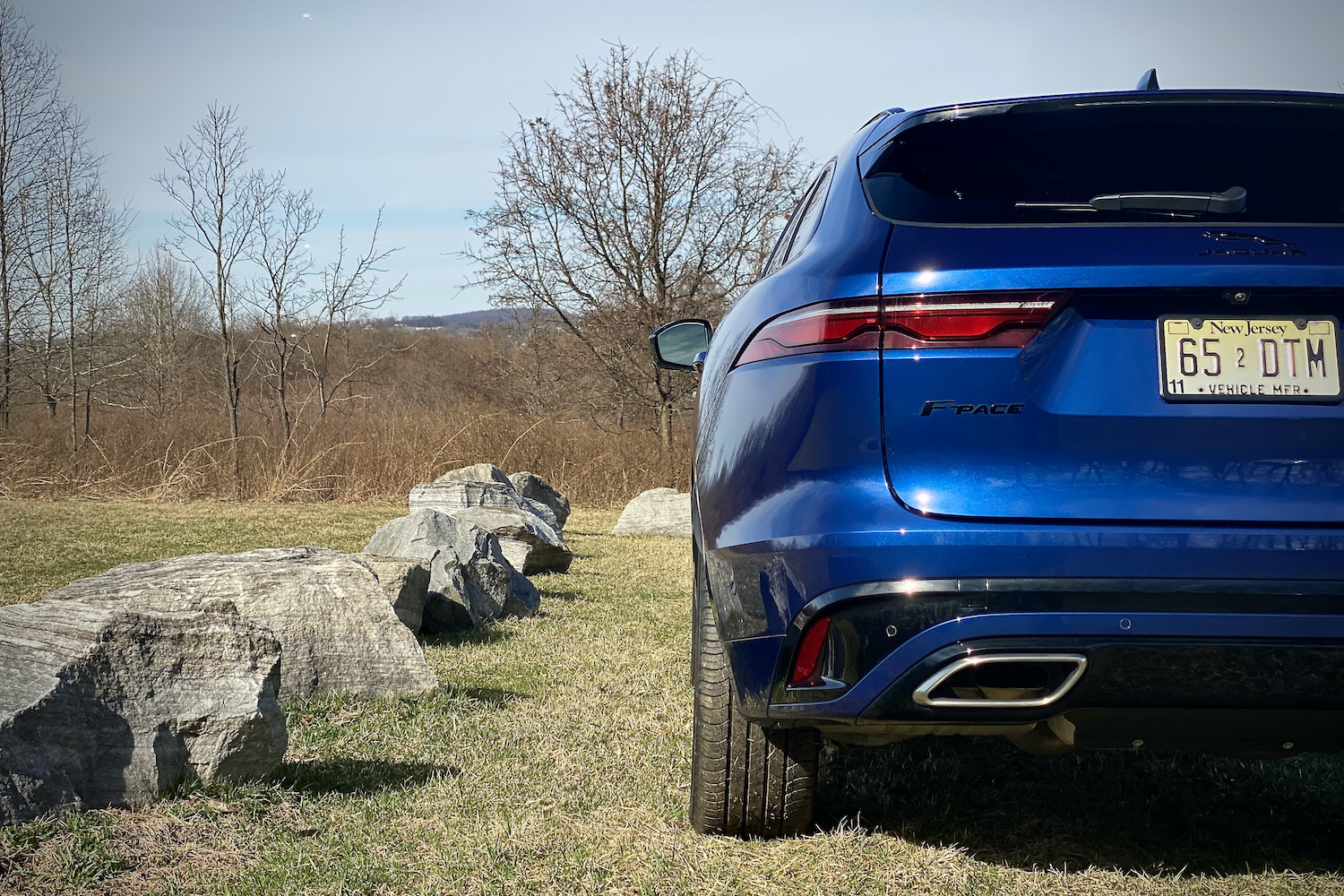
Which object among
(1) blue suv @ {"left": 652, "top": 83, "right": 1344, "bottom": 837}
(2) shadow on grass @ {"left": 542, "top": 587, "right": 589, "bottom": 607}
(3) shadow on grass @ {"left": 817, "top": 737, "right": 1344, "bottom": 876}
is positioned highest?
(1) blue suv @ {"left": 652, "top": 83, "right": 1344, "bottom": 837}

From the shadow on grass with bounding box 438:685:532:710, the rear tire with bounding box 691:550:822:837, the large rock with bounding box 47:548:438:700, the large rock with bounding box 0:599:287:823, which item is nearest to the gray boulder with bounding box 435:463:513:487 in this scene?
the large rock with bounding box 47:548:438:700

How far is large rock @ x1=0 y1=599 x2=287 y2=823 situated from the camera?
236 cm

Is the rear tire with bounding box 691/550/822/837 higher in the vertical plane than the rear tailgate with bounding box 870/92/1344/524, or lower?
lower

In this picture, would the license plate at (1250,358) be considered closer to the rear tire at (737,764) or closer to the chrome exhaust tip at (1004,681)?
the chrome exhaust tip at (1004,681)

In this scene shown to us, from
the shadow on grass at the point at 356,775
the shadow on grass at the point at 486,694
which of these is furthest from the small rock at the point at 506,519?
the shadow on grass at the point at 356,775

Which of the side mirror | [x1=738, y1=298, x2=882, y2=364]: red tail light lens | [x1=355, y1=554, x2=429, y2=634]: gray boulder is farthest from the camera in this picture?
[x1=355, y1=554, x2=429, y2=634]: gray boulder

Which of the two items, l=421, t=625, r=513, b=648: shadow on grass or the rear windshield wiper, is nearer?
the rear windshield wiper

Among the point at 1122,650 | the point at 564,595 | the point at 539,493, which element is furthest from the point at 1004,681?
the point at 539,493

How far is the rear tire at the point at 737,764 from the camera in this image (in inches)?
89.2

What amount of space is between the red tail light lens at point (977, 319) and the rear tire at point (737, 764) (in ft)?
2.75

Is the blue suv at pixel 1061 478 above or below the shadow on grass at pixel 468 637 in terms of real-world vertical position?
above

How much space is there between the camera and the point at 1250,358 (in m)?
1.75

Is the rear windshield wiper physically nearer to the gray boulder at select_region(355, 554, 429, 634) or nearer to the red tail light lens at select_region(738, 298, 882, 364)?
the red tail light lens at select_region(738, 298, 882, 364)

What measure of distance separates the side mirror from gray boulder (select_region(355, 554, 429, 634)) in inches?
66.3
